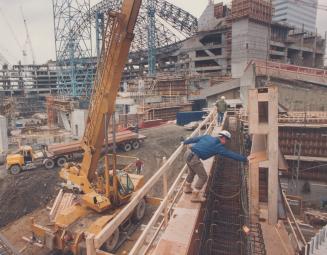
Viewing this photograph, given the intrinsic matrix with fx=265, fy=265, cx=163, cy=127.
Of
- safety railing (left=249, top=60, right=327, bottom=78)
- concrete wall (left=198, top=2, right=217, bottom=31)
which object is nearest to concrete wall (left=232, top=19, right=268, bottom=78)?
concrete wall (left=198, top=2, right=217, bottom=31)

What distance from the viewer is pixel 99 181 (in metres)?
10.4

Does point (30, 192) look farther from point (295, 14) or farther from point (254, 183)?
point (295, 14)

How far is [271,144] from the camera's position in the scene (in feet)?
18.5

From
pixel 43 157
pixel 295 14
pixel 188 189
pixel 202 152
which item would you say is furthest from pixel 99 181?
pixel 295 14

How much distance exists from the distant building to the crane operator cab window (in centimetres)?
10475

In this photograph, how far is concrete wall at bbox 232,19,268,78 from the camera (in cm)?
4509

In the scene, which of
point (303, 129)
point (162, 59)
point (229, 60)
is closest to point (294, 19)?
point (162, 59)

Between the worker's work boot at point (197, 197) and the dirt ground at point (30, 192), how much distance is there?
7962 mm

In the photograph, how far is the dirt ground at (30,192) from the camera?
12690 millimetres

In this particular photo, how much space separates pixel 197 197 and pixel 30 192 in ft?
45.2

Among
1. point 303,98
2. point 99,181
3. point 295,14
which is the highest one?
point 295,14

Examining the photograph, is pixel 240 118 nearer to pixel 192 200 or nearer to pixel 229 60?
pixel 192 200

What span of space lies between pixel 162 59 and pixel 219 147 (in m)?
73.8

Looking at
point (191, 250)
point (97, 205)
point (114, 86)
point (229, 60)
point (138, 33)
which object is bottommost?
point (97, 205)
